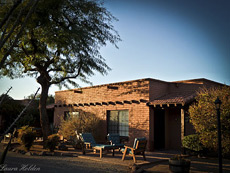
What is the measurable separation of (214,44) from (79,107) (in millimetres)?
9290

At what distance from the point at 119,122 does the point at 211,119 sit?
5.62 meters

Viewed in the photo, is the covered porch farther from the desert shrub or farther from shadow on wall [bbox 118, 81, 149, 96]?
the desert shrub

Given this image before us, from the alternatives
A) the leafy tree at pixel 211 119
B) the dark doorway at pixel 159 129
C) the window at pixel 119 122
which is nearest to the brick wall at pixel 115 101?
the window at pixel 119 122

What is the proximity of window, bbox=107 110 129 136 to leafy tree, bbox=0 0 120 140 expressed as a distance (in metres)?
2.63

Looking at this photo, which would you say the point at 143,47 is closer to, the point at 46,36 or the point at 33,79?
the point at 46,36

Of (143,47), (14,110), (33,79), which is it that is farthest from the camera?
(14,110)

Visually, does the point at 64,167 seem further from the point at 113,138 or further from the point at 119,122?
the point at 119,122

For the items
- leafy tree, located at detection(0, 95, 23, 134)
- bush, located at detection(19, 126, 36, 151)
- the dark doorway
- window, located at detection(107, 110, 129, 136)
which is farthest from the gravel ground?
leafy tree, located at detection(0, 95, 23, 134)

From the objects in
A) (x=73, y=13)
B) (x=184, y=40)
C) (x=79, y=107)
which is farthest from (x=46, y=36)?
(x=184, y=40)

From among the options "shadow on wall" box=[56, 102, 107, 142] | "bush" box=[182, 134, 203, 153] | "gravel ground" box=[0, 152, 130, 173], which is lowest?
"gravel ground" box=[0, 152, 130, 173]

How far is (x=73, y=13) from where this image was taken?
12.9 meters

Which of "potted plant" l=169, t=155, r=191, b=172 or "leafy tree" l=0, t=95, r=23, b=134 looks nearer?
"potted plant" l=169, t=155, r=191, b=172

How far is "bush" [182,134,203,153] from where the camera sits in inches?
395

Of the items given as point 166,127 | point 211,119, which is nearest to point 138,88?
point 166,127
